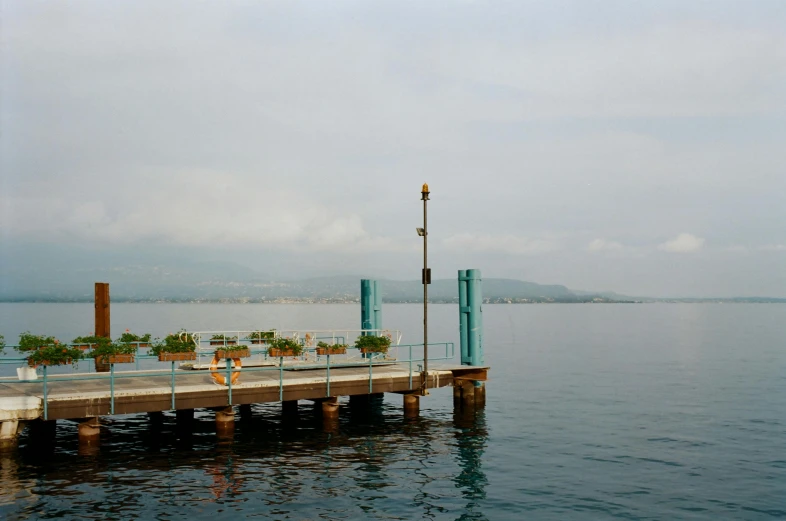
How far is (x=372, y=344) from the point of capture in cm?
3281

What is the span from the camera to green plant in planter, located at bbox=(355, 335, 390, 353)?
3266cm

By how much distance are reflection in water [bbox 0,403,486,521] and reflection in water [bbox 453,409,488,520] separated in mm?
45

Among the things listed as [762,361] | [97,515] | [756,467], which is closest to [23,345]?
[97,515]

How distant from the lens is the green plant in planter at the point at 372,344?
107 ft

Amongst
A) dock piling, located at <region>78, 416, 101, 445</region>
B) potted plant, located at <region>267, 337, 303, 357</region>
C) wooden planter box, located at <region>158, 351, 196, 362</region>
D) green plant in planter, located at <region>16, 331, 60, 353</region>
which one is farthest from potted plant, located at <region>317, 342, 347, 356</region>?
green plant in planter, located at <region>16, 331, 60, 353</region>

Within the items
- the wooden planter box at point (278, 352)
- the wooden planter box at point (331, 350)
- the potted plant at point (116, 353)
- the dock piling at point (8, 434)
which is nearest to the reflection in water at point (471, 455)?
the wooden planter box at point (331, 350)

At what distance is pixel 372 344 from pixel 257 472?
10472mm

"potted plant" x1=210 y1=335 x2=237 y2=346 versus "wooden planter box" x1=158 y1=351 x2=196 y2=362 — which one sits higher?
"potted plant" x1=210 y1=335 x2=237 y2=346

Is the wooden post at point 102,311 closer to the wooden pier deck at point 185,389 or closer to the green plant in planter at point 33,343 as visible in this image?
the green plant in planter at point 33,343

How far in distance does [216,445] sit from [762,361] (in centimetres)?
6001

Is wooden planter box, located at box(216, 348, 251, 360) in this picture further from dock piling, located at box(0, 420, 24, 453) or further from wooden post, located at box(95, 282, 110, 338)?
wooden post, located at box(95, 282, 110, 338)

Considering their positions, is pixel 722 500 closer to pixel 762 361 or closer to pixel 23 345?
pixel 23 345

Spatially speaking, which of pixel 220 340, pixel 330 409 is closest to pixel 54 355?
pixel 220 340

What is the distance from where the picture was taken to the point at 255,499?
67.5 ft
